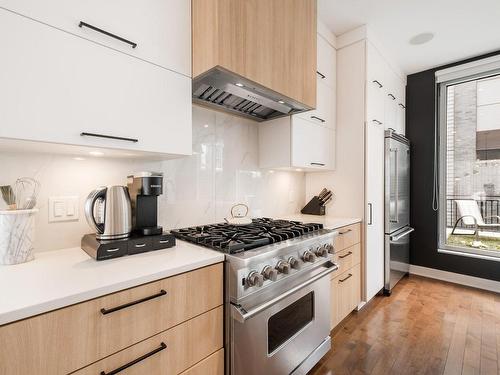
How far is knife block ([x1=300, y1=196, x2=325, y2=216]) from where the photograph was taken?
252cm

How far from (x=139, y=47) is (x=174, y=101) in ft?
0.84

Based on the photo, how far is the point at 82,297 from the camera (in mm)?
715

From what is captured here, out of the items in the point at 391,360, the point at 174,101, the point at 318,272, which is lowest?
the point at 391,360

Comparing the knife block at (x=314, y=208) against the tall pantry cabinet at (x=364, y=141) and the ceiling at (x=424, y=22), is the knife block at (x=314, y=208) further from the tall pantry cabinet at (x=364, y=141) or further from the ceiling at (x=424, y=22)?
the ceiling at (x=424, y=22)

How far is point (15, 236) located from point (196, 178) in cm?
97

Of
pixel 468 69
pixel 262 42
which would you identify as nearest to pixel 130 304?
pixel 262 42

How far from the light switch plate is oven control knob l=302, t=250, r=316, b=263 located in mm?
1221

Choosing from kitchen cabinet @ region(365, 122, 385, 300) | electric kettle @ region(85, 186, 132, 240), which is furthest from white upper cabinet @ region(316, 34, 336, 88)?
electric kettle @ region(85, 186, 132, 240)

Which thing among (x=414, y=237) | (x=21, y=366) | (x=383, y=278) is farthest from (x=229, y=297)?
(x=414, y=237)

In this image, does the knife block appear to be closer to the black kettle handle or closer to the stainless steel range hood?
the stainless steel range hood

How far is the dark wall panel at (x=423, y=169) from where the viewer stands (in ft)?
10.6

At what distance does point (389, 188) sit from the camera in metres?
2.66

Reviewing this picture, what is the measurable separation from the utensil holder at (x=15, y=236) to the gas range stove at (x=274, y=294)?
64 cm

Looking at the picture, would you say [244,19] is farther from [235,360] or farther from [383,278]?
[383,278]
